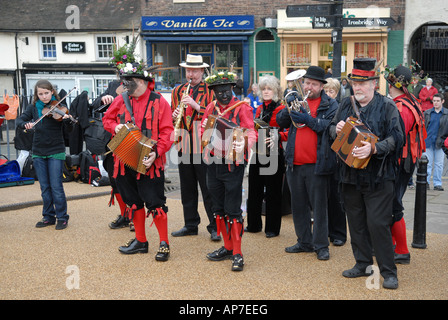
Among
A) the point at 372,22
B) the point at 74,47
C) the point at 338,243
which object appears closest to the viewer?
the point at 338,243

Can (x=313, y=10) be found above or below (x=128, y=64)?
above

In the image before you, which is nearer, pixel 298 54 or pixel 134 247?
pixel 134 247

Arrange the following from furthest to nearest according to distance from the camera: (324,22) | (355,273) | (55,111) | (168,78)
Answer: (168,78)
(324,22)
(55,111)
(355,273)

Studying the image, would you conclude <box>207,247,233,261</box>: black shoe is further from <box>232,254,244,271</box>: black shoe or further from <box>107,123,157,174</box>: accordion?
<box>107,123,157,174</box>: accordion

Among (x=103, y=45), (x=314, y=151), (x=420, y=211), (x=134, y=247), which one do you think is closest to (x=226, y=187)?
(x=314, y=151)

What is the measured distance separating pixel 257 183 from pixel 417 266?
85.7 inches

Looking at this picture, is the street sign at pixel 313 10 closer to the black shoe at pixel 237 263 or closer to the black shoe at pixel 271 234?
the black shoe at pixel 271 234

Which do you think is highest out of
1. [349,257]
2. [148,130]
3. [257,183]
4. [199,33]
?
[199,33]

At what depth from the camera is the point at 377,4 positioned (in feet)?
71.2

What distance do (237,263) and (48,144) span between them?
3.18m

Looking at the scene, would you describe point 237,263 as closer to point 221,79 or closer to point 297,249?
point 297,249

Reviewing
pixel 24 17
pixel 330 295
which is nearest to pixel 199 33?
pixel 24 17

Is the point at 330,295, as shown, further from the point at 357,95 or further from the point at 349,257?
the point at 357,95

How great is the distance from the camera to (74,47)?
24.9 metres
